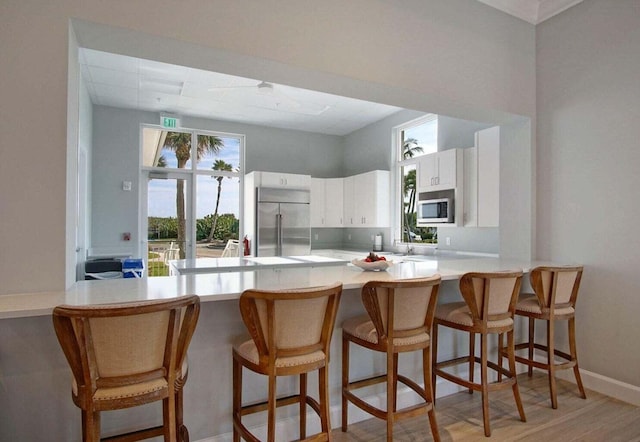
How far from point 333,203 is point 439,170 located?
2.48 meters

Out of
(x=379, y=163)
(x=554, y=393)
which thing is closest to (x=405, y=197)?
(x=379, y=163)

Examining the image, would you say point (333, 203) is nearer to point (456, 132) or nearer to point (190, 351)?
point (456, 132)

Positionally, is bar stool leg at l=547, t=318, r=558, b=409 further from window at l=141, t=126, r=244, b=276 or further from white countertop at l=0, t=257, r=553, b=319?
window at l=141, t=126, r=244, b=276

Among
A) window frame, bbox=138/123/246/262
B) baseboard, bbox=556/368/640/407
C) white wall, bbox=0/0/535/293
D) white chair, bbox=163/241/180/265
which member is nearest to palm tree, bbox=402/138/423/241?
white wall, bbox=0/0/535/293

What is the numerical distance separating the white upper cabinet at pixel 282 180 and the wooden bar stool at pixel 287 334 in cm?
437

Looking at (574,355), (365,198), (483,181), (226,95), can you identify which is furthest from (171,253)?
(574,355)

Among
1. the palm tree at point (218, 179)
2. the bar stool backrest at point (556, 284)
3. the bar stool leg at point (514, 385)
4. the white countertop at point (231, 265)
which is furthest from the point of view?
the palm tree at point (218, 179)

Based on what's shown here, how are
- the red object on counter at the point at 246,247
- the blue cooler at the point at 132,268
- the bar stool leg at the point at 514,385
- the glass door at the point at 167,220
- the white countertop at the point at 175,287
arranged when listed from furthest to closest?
the red object on counter at the point at 246,247 < the glass door at the point at 167,220 < the blue cooler at the point at 132,268 < the bar stool leg at the point at 514,385 < the white countertop at the point at 175,287

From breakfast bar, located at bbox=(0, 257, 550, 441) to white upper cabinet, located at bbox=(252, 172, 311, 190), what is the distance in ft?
11.9

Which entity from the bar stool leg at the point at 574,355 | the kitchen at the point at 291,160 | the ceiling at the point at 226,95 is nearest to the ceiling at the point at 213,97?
the ceiling at the point at 226,95

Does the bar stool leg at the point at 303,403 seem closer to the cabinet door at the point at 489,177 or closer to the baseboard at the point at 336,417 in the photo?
the baseboard at the point at 336,417

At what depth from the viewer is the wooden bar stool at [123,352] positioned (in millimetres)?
1279

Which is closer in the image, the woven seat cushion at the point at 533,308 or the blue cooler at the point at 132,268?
the woven seat cushion at the point at 533,308

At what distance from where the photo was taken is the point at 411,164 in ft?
18.9
